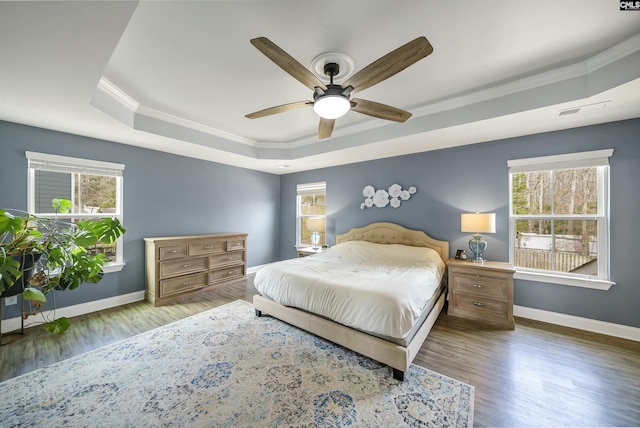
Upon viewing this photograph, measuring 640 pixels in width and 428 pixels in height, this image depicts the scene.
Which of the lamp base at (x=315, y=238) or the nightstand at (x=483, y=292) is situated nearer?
the nightstand at (x=483, y=292)

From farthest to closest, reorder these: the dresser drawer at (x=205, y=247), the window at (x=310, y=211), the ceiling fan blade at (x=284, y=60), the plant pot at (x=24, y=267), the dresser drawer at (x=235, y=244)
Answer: the window at (x=310, y=211)
the dresser drawer at (x=235, y=244)
the dresser drawer at (x=205, y=247)
the plant pot at (x=24, y=267)
the ceiling fan blade at (x=284, y=60)

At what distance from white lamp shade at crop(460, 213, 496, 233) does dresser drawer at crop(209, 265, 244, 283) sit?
13.1 feet

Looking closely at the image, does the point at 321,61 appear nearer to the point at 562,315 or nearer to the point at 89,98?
the point at 89,98

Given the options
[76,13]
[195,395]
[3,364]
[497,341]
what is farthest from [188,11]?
[497,341]

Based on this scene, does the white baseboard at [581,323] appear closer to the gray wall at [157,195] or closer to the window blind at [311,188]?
the window blind at [311,188]

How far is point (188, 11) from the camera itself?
1.60m

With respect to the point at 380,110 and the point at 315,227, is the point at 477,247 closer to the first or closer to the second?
the point at 380,110

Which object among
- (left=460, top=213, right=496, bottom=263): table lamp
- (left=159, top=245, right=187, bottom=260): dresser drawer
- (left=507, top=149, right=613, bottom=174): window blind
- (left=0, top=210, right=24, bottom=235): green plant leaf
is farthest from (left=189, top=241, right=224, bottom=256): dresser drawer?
(left=507, top=149, right=613, bottom=174): window blind

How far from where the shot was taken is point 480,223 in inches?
123

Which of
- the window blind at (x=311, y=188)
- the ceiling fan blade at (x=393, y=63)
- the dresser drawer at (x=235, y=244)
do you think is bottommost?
the dresser drawer at (x=235, y=244)

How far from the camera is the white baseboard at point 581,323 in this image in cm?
258

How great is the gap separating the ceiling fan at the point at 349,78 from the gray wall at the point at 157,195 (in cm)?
261

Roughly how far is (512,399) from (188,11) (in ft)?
11.9

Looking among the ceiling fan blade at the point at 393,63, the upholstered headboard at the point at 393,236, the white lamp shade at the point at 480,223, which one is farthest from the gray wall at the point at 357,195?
the ceiling fan blade at the point at 393,63
